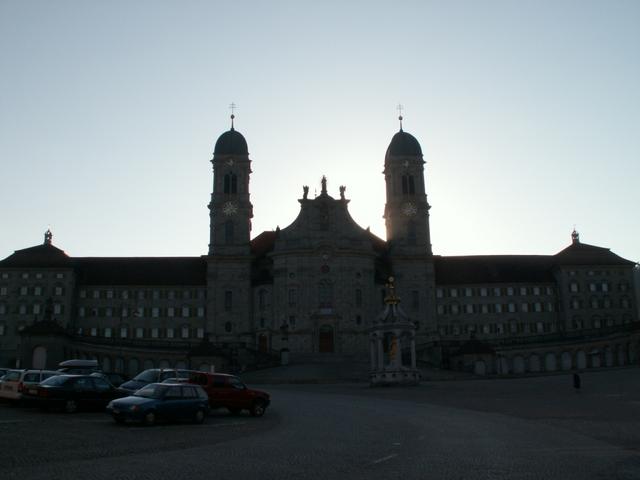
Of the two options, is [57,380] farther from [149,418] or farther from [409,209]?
[409,209]

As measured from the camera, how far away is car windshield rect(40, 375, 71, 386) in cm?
2795

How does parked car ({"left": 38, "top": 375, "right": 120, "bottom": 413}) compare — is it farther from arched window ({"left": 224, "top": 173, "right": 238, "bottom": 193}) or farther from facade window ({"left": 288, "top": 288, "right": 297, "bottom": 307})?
arched window ({"left": 224, "top": 173, "right": 238, "bottom": 193})

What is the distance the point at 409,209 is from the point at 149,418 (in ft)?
241

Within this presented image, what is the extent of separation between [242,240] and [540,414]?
64.2 m

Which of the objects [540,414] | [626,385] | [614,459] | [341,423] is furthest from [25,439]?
[626,385]

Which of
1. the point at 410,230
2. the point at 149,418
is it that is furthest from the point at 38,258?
the point at 149,418

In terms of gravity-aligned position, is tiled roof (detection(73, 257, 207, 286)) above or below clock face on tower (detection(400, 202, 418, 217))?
below

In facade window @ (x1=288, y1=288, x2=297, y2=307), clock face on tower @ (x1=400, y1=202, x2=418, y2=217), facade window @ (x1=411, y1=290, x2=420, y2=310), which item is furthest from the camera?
clock face on tower @ (x1=400, y1=202, x2=418, y2=217)

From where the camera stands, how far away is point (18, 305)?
91.9m

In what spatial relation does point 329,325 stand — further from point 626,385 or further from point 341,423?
point 341,423

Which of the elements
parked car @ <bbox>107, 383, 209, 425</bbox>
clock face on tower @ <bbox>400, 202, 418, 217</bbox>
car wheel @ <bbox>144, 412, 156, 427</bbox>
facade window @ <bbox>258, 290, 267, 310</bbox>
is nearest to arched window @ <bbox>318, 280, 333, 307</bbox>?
facade window @ <bbox>258, 290, 267, 310</bbox>

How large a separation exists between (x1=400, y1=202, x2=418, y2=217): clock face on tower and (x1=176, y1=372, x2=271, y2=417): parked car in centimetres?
6651

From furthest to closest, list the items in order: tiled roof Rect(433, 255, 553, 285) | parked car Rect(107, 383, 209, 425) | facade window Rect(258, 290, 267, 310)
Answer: tiled roof Rect(433, 255, 553, 285)
facade window Rect(258, 290, 267, 310)
parked car Rect(107, 383, 209, 425)

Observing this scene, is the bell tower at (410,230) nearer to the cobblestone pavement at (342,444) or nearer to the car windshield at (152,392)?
the cobblestone pavement at (342,444)
